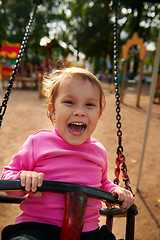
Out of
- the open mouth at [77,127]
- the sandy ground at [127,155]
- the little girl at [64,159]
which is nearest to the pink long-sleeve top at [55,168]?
the little girl at [64,159]

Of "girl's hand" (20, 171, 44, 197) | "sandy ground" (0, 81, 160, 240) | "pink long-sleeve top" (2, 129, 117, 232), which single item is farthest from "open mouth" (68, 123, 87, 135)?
"sandy ground" (0, 81, 160, 240)

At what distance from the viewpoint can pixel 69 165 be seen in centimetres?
103

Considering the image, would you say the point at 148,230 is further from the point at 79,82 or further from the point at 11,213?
the point at 79,82

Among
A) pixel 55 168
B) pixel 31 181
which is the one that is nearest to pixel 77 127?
pixel 55 168

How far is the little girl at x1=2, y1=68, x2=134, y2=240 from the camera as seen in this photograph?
934mm

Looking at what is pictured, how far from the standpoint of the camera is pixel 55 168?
101 cm

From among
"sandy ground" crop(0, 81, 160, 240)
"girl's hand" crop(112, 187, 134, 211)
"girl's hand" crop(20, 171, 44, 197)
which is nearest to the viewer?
"girl's hand" crop(20, 171, 44, 197)

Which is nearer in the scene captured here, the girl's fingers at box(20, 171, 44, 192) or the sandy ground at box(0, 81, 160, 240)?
the girl's fingers at box(20, 171, 44, 192)

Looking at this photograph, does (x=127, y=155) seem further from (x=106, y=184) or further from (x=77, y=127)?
(x=77, y=127)

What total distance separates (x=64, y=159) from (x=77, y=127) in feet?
0.55

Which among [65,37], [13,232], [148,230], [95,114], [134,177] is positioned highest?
[65,37]

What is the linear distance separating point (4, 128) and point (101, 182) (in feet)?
10.2

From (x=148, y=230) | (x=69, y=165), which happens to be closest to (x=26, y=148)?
(x=69, y=165)

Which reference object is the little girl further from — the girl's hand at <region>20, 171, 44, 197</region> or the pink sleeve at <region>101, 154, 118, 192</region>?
the girl's hand at <region>20, 171, 44, 197</region>
